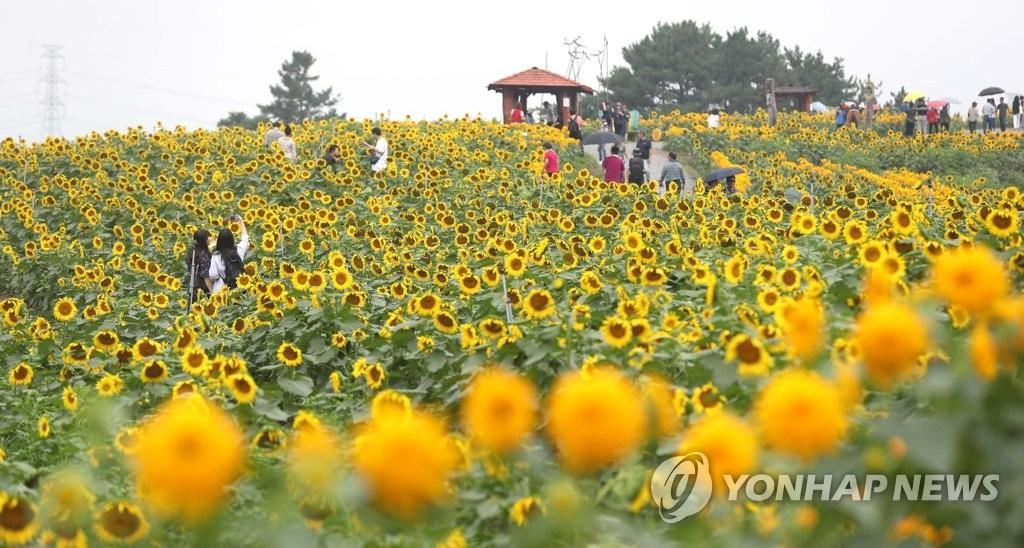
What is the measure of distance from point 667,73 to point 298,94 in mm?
19579

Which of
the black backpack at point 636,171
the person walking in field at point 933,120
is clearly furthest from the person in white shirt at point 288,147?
the person walking in field at point 933,120

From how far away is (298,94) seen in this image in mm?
64625

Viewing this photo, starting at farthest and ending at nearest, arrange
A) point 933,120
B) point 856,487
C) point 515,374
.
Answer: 1. point 933,120
2. point 515,374
3. point 856,487

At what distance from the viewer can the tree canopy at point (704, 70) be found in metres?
63.9

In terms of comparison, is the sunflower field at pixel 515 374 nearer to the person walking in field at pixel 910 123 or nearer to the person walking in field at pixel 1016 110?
the person walking in field at pixel 910 123

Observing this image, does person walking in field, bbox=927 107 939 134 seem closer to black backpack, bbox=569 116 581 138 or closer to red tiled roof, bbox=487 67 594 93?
red tiled roof, bbox=487 67 594 93

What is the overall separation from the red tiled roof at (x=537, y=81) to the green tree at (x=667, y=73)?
107 feet

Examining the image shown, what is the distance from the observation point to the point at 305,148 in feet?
63.6

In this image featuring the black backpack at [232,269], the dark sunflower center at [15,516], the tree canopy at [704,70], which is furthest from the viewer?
the tree canopy at [704,70]

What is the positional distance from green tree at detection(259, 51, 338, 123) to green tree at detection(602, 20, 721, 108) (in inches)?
600

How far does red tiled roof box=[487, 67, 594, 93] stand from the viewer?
3098cm

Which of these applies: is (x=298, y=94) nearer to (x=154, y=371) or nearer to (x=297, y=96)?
(x=297, y=96)

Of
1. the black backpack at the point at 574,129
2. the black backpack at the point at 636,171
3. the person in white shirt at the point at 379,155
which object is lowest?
the black backpack at the point at 636,171

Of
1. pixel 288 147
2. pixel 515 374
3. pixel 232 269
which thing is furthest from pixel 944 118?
pixel 515 374
